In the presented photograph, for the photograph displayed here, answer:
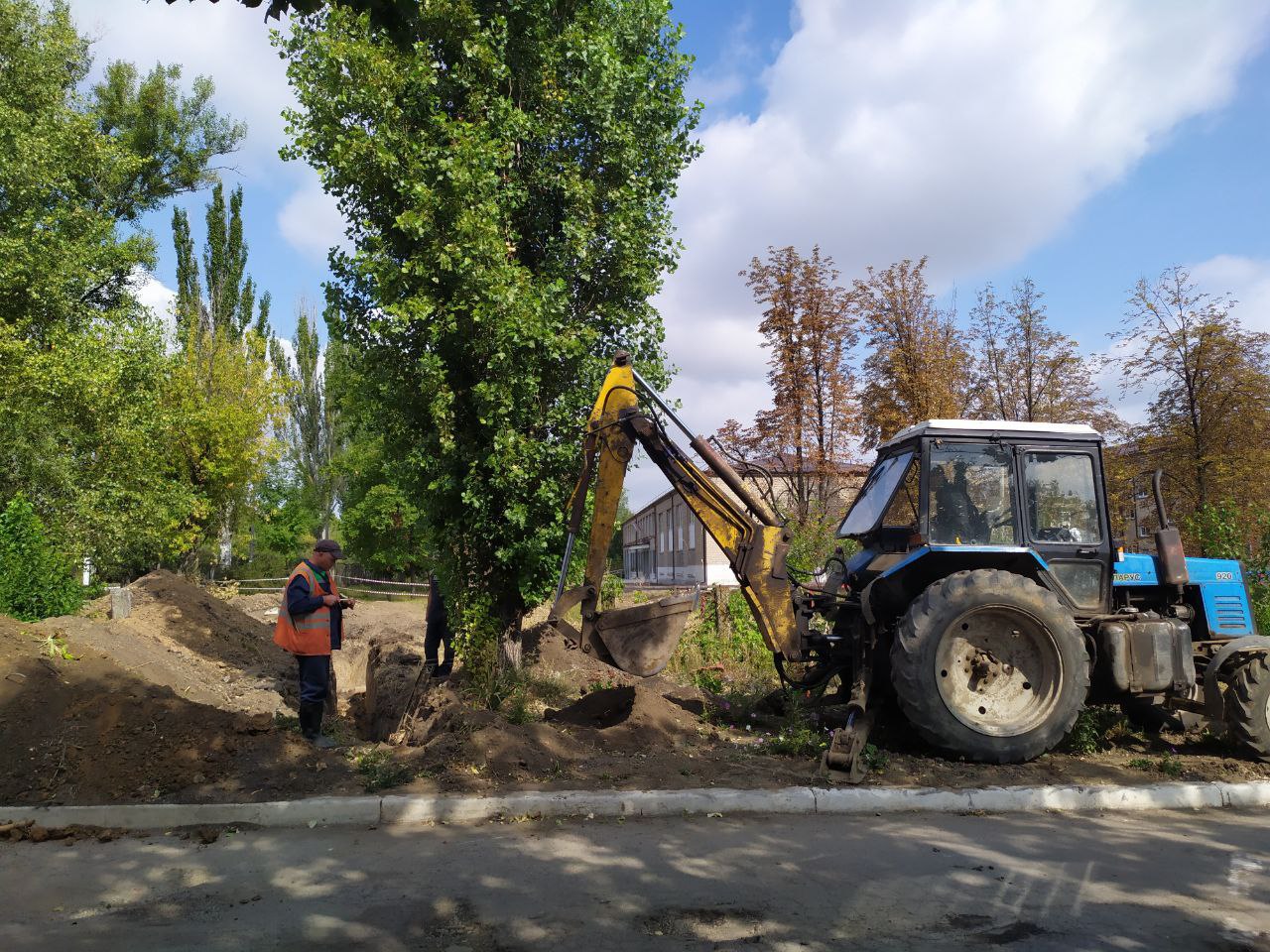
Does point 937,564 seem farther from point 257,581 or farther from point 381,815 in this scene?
point 257,581

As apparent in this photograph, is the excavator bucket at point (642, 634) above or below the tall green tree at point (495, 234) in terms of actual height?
below

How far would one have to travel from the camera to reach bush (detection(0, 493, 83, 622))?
11883mm

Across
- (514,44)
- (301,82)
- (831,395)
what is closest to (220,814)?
(301,82)

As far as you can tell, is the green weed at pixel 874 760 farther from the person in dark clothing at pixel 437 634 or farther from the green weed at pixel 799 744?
the person in dark clothing at pixel 437 634

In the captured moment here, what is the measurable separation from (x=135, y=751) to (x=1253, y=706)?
30.0 ft

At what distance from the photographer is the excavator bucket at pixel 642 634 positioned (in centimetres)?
815

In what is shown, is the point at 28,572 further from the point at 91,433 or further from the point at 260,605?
the point at 260,605

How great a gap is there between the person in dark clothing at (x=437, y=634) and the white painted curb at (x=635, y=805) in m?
5.06

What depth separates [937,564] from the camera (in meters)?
7.93

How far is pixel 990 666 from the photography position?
24.8 ft

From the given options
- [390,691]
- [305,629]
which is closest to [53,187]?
[390,691]

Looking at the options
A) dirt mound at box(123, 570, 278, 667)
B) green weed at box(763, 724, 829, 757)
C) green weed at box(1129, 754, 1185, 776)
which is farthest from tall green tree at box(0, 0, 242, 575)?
green weed at box(1129, 754, 1185, 776)

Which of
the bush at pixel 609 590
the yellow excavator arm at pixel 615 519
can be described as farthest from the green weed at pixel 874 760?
the bush at pixel 609 590

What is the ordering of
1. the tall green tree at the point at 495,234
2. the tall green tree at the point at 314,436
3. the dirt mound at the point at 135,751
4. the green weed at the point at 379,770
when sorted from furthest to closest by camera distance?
the tall green tree at the point at 314,436 → the tall green tree at the point at 495,234 → the green weed at the point at 379,770 → the dirt mound at the point at 135,751
